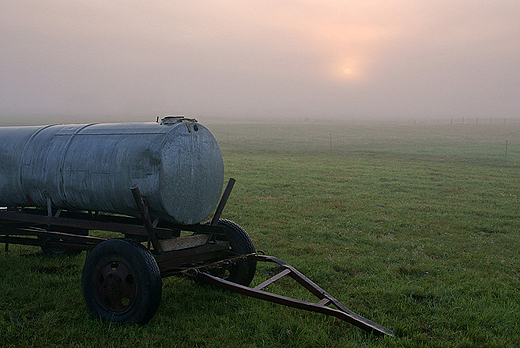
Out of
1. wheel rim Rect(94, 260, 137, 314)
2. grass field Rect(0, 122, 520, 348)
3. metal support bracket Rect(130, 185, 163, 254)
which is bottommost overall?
grass field Rect(0, 122, 520, 348)

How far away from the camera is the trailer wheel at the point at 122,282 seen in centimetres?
459

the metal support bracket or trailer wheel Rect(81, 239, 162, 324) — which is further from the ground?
the metal support bracket

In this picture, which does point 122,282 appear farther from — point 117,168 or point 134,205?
point 117,168

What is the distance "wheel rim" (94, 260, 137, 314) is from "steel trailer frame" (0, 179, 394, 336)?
357 millimetres

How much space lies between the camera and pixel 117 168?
5188mm

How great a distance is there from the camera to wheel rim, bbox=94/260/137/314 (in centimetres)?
478

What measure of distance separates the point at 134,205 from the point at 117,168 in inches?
18.9

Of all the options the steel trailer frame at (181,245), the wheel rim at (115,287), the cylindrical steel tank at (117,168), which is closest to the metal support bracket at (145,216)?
the steel trailer frame at (181,245)

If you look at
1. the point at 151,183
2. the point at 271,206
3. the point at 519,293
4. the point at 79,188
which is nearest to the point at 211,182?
the point at 151,183

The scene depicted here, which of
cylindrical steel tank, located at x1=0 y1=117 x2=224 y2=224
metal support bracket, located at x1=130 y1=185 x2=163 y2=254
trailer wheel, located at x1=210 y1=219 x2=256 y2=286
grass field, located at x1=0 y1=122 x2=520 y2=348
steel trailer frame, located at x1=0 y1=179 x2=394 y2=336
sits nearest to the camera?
grass field, located at x1=0 y1=122 x2=520 y2=348

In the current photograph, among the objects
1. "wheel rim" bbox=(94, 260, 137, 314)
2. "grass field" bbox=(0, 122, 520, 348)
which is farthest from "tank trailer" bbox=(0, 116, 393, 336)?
"grass field" bbox=(0, 122, 520, 348)

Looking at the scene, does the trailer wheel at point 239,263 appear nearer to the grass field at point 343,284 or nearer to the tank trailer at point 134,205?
the tank trailer at point 134,205

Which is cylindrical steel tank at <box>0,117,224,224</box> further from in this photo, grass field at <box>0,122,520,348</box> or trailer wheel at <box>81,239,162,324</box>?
grass field at <box>0,122,520,348</box>

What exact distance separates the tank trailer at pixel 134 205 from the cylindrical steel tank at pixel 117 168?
0.01 m
